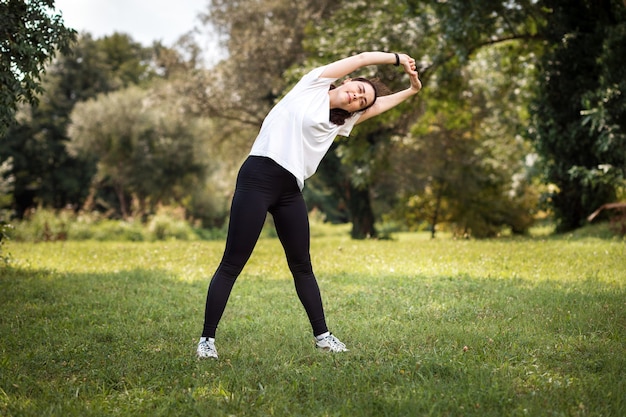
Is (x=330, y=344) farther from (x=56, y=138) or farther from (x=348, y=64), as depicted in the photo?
(x=56, y=138)

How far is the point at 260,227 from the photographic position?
15.1ft

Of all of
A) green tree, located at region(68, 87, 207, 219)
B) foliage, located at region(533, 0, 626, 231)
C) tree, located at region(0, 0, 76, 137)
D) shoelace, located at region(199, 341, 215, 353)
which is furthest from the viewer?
green tree, located at region(68, 87, 207, 219)

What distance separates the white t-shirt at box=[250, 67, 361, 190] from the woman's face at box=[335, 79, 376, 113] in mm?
124

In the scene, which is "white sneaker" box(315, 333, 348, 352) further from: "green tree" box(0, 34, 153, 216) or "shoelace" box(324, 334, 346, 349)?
"green tree" box(0, 34, 153, 216)

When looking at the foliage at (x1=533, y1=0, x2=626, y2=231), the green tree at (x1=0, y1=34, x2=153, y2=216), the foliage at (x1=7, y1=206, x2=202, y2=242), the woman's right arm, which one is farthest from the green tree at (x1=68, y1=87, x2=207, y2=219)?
the woman's right arm

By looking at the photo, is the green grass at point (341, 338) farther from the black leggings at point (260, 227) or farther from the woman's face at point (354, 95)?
the woman's face at point (354, 95)

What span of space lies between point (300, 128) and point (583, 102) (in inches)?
441

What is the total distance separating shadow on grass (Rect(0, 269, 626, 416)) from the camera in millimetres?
3570

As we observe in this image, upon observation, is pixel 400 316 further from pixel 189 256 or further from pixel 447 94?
pixel 447 94

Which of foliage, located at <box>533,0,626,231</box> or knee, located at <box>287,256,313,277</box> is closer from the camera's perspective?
knee, located at <box>287,256,313,277</box>

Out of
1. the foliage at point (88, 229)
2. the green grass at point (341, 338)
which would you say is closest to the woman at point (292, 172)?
the green grass at point (341, 338)

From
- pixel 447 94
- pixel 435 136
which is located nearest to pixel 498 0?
pixel 447 94

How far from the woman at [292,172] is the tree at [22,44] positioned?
157 inches

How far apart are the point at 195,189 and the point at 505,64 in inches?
752
